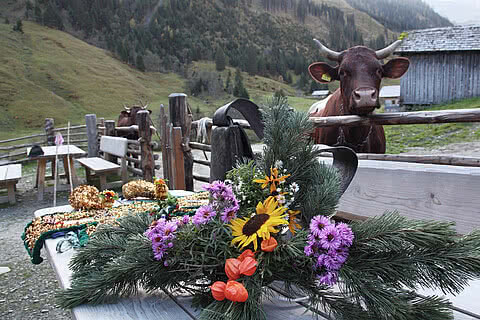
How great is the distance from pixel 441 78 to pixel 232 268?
995 inches

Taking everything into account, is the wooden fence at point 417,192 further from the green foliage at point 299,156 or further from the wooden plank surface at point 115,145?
the wooden plank surface at point 115,145

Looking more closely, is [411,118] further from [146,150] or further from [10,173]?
[10,173]

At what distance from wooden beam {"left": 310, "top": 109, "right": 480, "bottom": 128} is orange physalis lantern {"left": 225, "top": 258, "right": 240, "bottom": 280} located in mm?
1493

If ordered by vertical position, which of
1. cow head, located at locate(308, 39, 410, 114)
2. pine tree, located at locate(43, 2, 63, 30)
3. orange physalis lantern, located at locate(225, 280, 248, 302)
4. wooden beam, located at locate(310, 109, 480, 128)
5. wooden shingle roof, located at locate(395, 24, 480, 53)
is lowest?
orange physalis lantern, located at locate(225, 280, 248, 302)

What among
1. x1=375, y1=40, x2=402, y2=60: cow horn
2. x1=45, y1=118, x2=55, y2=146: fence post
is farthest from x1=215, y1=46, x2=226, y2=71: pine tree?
x1=375, y1=40, x2=402, y2=60: cow horn

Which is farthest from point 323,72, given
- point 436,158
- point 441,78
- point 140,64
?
point 140,64

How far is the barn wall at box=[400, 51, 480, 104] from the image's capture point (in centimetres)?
2177

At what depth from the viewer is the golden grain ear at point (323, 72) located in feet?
15.2

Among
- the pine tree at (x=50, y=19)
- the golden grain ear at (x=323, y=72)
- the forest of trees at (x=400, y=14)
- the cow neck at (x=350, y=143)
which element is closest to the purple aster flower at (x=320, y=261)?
the cow neck at (x=350, y=143)

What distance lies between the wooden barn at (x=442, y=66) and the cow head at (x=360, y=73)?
67.7ft

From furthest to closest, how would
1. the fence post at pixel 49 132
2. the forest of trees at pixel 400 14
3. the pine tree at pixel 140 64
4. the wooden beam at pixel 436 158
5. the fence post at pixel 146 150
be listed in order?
1. the forest of trees at pixel 400 14
2. the pine tree at pixel 140 64
3. the fence post at pixel 49 132
4. the fence post at pixel 146 150
5. the wooden beam at pixel 436 158

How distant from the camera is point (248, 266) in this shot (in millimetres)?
886

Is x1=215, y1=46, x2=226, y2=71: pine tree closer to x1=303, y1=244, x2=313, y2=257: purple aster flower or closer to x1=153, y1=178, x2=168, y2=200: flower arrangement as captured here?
x1=153, y1=178, x2=168, y2=200: flower arrangement

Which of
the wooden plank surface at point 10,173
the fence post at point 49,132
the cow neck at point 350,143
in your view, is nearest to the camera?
the cow neck at point 350,143
